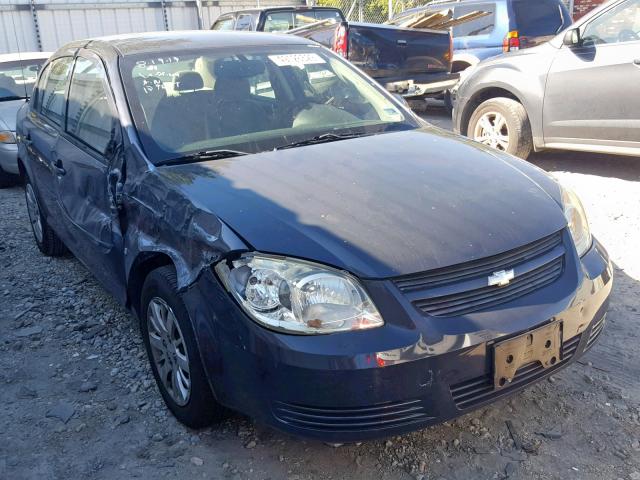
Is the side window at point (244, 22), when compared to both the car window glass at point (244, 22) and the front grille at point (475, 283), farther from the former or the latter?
the front grille at point (475, 283)

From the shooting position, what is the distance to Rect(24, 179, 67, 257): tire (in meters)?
4.95

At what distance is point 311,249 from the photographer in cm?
229

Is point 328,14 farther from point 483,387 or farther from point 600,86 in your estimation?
point 483,387

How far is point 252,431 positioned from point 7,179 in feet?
19.5

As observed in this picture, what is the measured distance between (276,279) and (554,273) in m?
1.11

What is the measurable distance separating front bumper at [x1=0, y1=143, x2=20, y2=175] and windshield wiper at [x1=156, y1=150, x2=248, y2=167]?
15.4 feet

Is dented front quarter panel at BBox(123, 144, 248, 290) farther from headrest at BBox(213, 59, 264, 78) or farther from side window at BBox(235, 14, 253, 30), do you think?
side window at BBox(235, 14, 253, 30)

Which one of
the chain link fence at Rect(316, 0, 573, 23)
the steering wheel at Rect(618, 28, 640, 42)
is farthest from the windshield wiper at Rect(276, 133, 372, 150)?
the chain link fence at Rect(316, 0, 573, 23)

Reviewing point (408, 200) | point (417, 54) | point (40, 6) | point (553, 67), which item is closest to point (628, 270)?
point (408, 200)

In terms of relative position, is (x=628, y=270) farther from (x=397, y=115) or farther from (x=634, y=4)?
(x=634, y=4)

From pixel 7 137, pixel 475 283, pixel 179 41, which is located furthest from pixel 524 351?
pixel 7 137

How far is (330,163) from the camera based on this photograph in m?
3.00

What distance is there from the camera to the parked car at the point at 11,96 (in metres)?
6.96

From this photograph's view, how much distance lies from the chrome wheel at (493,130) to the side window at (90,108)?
3.99 m
